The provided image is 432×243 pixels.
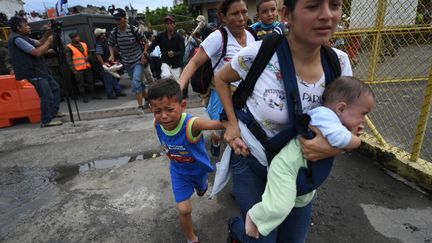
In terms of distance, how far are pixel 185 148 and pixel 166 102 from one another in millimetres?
397

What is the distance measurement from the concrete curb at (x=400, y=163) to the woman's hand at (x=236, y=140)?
Result: 2.34 meters

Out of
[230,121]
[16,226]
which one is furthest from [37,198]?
[230,121]

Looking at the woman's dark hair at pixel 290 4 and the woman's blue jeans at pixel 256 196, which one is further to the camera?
the woman's blue jeans at pixel 256 196

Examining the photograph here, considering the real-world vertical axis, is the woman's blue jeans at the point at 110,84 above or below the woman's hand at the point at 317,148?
below

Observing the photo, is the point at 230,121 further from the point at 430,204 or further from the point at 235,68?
the point at 430,204

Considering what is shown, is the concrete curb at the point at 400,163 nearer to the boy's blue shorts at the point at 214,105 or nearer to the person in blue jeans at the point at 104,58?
the boy's blue shorts at the point at 214,105

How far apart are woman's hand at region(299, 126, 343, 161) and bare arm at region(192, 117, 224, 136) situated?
699mm

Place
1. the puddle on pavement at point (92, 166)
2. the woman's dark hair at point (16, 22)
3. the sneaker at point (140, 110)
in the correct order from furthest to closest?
the sneaker at point (140, 110) < the woman's dark hair at point (16, 22) < the puddle on pavement at point (92, 166)

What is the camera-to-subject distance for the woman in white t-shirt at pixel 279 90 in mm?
1218

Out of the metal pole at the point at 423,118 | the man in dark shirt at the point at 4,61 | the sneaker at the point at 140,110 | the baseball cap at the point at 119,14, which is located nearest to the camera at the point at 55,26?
the baseball cap at the point at 119,14

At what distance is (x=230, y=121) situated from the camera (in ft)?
5.11

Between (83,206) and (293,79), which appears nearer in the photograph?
(293,79)

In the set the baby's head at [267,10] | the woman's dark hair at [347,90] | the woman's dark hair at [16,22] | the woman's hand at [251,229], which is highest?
the woman's dark hair at [16,22]

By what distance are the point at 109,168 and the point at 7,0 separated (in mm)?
35314
